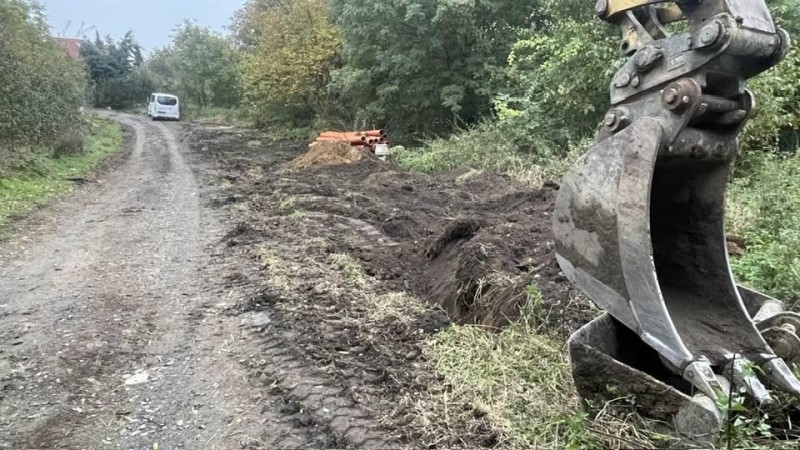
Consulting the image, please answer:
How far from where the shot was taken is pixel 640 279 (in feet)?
8.20

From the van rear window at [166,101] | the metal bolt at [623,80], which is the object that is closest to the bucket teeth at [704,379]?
the metal bolt at [623,80]

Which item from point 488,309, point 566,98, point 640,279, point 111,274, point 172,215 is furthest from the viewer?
point 566,98

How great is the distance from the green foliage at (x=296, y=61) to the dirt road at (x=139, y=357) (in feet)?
53.8

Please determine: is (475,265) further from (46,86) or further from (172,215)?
(46,86)

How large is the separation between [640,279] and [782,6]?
27.5 ft

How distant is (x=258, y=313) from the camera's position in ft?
15.4

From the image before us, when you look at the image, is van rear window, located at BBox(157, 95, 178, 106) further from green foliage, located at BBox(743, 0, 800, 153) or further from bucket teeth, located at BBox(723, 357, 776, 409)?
bucket teeth, located at BBox(723, 357, 776, 409)

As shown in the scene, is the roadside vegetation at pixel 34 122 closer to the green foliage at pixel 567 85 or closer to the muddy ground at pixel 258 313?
the muddy ground at pixel 258 313

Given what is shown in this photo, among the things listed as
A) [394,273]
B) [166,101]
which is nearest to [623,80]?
[394,273]

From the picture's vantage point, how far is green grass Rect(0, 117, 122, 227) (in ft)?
29.9

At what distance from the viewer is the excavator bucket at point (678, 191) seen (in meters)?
2.48

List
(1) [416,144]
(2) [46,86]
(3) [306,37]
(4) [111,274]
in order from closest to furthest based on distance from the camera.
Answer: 1. (4) [111,274]
2. (2) [46,86]
3. (1) [416,144]
4. (3) [306,37]

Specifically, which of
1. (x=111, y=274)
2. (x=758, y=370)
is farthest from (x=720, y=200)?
(x=111, y=274)

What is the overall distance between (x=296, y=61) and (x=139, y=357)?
66.2 feet
